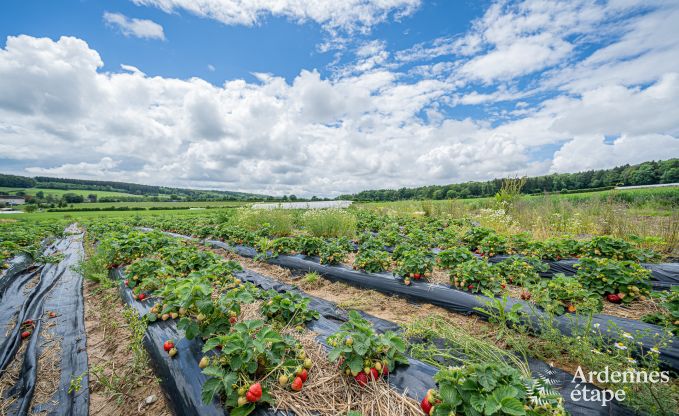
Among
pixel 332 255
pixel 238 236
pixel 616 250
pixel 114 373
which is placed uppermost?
pixel 616 250

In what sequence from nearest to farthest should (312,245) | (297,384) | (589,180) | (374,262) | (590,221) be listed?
1. (297,384)
2. (374,262)
3. (312,245)
4. (590,221)
5. (589,180)

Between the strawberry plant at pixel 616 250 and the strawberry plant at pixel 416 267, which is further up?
the strawberry plant at pixel 616 250

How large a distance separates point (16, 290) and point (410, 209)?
14.5 m

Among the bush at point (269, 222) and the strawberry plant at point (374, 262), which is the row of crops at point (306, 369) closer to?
the strawberry plant at point (374, 262)

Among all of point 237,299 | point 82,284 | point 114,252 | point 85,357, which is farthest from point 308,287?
point 82,284

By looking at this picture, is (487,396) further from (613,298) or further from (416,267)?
(613,298)

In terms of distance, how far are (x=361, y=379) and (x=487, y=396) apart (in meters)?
0.85

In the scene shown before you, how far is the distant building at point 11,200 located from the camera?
1664 inches

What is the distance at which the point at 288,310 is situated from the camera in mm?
2924

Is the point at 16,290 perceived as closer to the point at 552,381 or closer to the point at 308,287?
the point at 308,287

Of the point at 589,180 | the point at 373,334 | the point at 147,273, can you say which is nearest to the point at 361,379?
the point at 373,334

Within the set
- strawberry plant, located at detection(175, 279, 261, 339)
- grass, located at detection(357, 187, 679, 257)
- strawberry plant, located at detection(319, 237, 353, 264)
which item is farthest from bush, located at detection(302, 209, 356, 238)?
strawberry plant, located at detection(175, 279, 261, 339)

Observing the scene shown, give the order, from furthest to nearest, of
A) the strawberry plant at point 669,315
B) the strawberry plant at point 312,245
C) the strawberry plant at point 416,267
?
the strawberry plant at point 312,245
the strawberry plant at point 416,267
the strawberry plant at point 669,315

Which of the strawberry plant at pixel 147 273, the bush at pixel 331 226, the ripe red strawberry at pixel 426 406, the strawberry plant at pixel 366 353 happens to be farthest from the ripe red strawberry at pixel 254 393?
the bush at pixel 331 226
